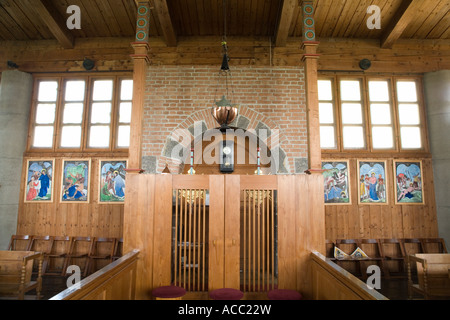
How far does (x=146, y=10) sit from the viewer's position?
198 inches

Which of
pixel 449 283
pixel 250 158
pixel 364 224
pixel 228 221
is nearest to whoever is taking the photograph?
pixel 228 221

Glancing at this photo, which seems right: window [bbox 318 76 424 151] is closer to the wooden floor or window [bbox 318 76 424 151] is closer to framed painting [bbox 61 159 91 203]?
the wooden floor

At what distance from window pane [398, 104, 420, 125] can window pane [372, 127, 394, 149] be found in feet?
1.27

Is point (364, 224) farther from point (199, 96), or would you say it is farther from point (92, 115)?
point (92, 115)

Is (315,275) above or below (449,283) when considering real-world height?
above

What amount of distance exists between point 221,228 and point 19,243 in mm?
4900

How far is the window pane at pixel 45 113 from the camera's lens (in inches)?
274

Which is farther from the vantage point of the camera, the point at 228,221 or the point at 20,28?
the point at 20,28

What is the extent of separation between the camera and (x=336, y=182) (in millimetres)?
6602

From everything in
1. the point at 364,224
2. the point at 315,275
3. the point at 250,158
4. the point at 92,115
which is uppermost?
the point at 92,115

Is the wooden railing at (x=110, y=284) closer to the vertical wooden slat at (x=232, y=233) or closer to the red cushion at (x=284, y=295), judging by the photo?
the vertical wooden slat at (x=232, y=233)

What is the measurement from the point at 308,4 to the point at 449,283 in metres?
4.76

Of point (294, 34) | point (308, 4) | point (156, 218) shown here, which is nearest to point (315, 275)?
point (156, 218)

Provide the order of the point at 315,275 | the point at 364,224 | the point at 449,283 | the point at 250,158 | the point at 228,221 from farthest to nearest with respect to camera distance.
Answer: the point at 250,158 → the point at 364,224 → the point at 449,283 → the point at 228,221 → the point at 315,275
